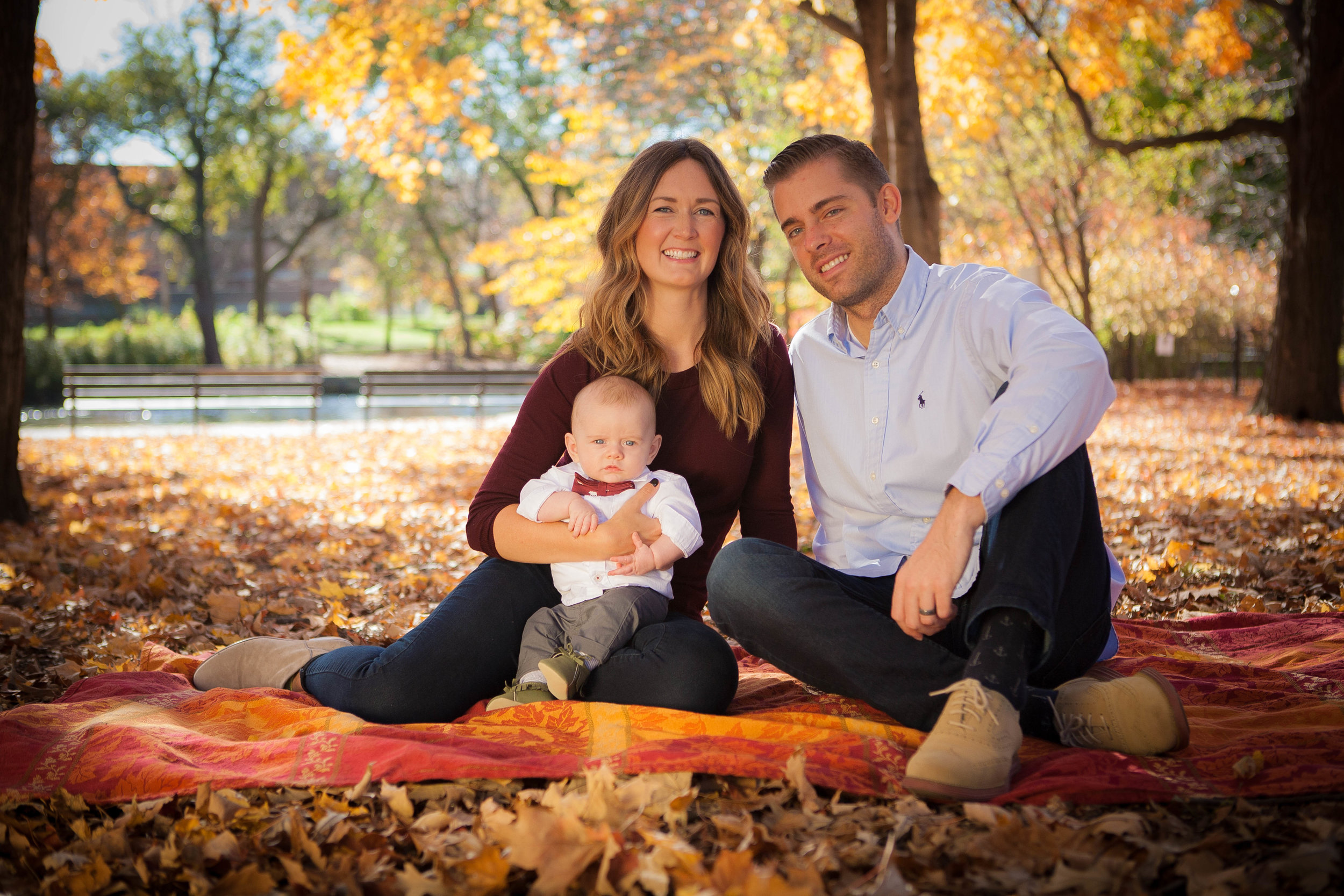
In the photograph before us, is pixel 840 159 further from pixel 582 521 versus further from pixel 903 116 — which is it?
pixel 903 116

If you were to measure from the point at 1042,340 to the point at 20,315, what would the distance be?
659 centimetres

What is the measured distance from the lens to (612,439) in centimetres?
300

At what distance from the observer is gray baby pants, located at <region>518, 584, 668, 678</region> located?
9.15ft

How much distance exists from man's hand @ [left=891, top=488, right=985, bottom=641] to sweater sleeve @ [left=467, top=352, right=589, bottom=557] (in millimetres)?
1370

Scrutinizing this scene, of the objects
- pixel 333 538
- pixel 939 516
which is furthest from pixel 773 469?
pixel 333 538

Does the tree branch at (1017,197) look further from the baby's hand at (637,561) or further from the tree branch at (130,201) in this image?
the tree branch at (130,201)

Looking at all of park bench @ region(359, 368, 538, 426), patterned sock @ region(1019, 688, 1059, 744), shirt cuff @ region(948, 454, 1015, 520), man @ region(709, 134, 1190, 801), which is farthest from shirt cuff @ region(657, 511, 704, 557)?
park bench @ region(359, 368, 538, 426)

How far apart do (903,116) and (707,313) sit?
18.3ft

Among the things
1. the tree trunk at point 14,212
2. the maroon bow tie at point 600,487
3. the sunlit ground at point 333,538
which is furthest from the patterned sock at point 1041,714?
the tree trunk at point 14,212

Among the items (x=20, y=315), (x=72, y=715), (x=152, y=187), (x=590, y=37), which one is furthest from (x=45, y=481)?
(x=152, y=187)

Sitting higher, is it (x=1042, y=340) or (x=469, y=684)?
(x=1042, y=340)

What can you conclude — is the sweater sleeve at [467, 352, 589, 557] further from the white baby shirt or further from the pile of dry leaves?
the pile of dry leaves

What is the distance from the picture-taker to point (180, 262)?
149ft

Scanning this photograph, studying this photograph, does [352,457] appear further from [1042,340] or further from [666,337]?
[1042,340]
